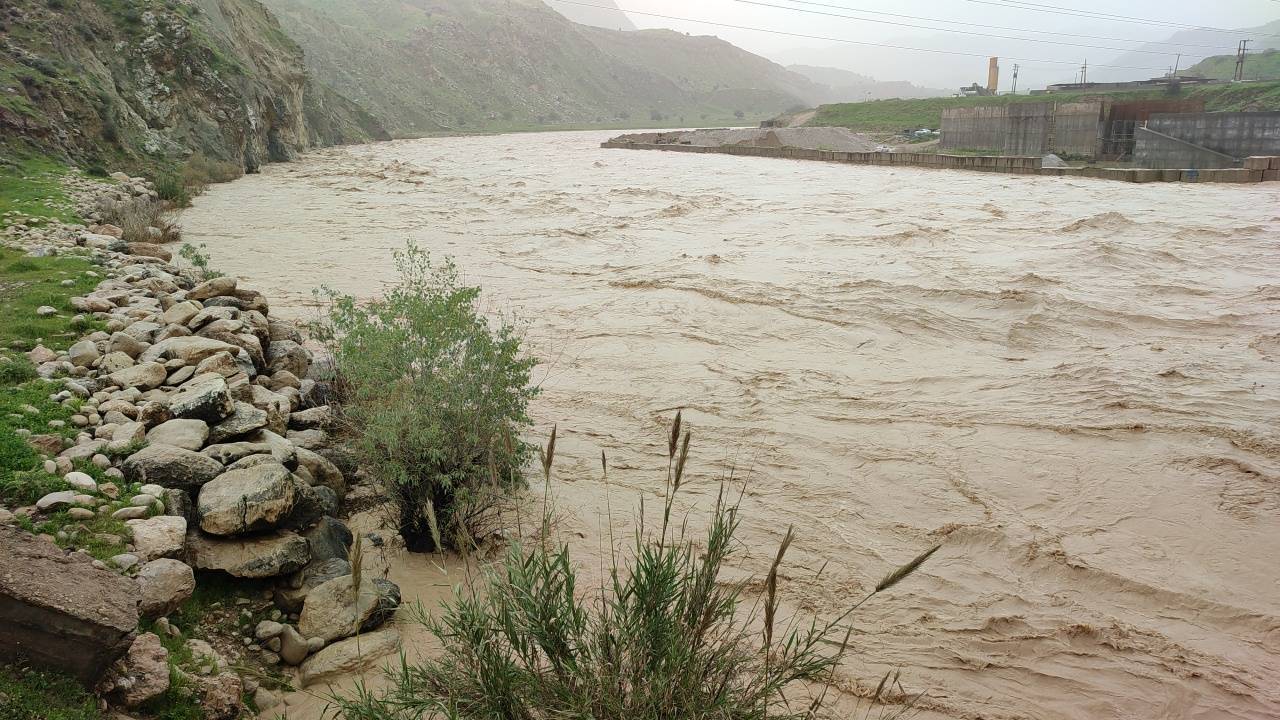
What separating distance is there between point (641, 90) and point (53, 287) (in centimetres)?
12431

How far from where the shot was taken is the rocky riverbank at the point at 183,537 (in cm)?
283

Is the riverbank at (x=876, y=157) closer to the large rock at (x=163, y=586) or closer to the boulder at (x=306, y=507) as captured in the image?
the boulder at (x=306, y=507)

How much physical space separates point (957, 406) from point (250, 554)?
5.67 metres

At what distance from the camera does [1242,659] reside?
12.6 ft

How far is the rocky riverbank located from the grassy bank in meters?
40.1

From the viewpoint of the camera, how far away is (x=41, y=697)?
2.56 metres

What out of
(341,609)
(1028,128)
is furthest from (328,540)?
(1028,128)

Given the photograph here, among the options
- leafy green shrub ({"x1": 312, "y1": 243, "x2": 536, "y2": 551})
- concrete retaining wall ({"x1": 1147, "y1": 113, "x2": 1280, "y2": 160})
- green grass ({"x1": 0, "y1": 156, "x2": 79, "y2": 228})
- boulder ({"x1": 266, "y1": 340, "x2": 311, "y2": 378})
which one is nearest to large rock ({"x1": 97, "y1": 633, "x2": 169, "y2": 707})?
leafy green shrub ({"x1": 312, "y1": 243, "x2": 536, "y2": 551})

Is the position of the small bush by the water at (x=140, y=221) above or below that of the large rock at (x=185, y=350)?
above

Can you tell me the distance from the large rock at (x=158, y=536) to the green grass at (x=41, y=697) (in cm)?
90

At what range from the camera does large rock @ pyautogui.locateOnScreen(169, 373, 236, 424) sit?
475 centimetres

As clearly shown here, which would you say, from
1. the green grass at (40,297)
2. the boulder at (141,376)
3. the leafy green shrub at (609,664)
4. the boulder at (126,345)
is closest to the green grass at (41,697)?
the leafy green shrub at (609,664)

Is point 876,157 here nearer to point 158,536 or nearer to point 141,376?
point 141,376

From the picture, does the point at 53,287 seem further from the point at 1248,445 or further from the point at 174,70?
the point at 174,70
